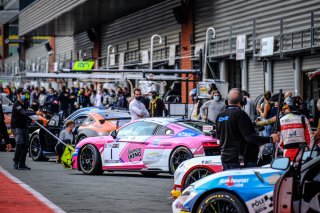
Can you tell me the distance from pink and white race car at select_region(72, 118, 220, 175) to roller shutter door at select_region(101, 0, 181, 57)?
17.0 meters

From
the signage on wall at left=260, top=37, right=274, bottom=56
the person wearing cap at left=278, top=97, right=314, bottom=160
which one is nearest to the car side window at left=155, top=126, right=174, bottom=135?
the person wearing cap at left=278, top=97, right=314, bottom=160

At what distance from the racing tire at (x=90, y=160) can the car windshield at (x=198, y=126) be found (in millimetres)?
1813

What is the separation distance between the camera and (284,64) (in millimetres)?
25781

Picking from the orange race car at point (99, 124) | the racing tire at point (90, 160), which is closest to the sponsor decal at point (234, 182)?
the racing tire at point (90, 160)

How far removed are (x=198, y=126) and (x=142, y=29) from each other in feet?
71.6

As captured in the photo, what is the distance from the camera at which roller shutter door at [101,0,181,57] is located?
3547 centimetres

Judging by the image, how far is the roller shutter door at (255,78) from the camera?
89.1ft

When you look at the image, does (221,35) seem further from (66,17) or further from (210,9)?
(66,17)

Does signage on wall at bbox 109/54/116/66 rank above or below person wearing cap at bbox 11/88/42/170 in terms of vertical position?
above

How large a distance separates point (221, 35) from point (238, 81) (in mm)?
1836

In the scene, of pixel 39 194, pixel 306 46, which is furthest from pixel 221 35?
pixel 39 194

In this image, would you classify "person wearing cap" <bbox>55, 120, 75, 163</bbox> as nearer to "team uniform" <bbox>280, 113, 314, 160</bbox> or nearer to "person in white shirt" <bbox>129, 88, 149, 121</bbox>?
"person in white shirt" <bbox>129, 88, 149, 121</bbox>

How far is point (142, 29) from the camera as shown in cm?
3903

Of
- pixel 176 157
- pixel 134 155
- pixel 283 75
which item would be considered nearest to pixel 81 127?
pixel 283 75
